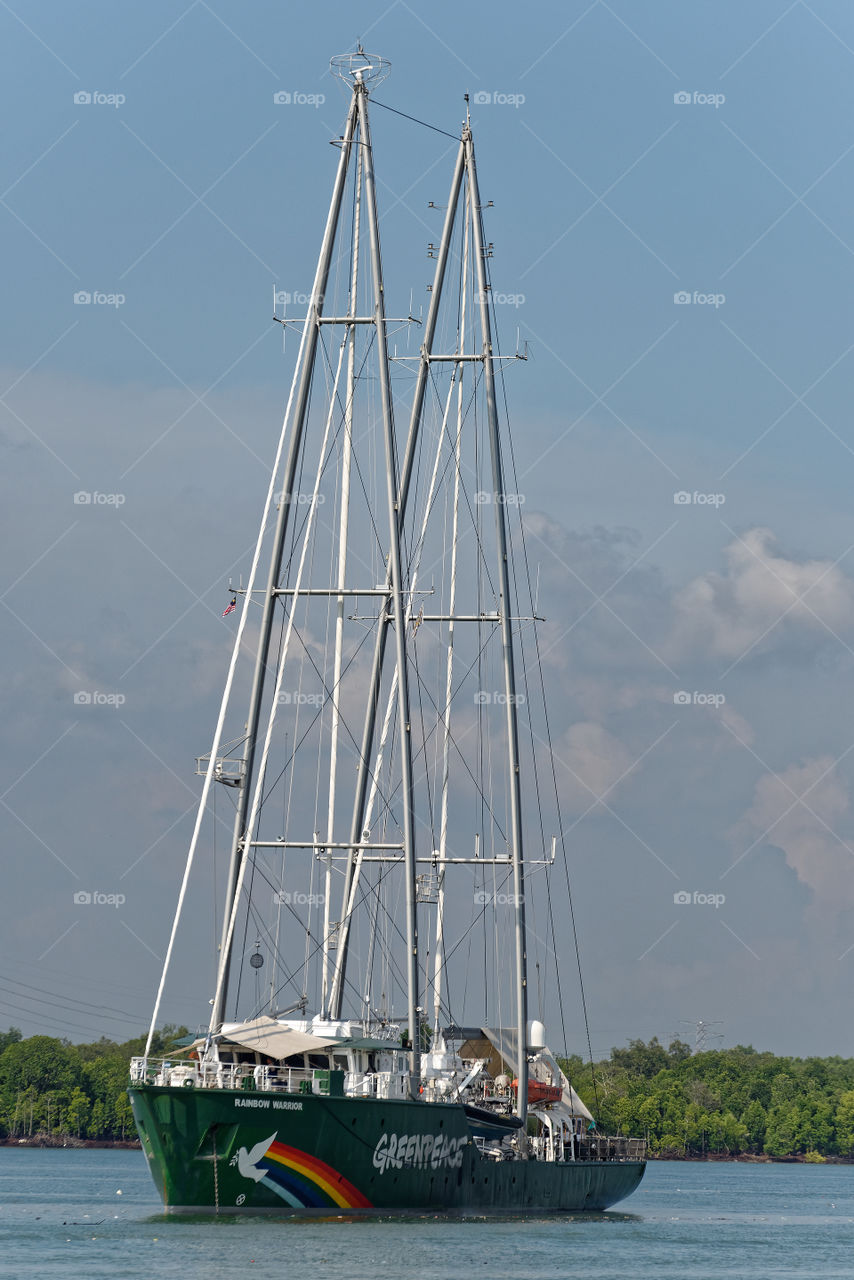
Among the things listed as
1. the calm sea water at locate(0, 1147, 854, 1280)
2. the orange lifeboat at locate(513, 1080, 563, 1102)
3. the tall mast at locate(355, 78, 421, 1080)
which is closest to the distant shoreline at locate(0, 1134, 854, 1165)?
the calm sea water at locate(0, 1147, 854, 1280)

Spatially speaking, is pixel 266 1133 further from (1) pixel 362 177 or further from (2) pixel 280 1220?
(1) pixel 362 177

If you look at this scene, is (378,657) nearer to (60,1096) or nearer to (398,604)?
(398,604)

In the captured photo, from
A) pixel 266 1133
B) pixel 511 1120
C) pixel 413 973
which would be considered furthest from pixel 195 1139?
pixel 511 1120

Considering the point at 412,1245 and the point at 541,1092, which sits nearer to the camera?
the point at 412,1245

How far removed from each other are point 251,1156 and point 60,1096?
144618mm

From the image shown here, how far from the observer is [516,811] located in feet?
186

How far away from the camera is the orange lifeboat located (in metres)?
59.1

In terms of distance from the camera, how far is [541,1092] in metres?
59.5

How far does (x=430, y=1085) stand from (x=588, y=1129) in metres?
14.2

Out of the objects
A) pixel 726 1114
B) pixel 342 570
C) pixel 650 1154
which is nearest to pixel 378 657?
pixel 342 570

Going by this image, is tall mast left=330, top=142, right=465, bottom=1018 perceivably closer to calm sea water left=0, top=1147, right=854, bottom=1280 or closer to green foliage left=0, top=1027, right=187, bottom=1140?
calm sea water left=0, top=1147, right=854, bottom=1280

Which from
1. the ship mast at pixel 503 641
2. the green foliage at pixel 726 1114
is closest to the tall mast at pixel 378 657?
the ship mast at pixel 503 641

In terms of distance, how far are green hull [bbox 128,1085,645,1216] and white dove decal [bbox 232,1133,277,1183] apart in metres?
0.02

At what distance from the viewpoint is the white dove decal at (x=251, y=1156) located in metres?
43.8
